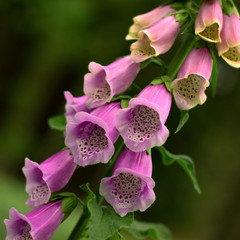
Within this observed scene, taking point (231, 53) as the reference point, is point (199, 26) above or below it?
above

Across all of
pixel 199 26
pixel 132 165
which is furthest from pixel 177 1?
pixel 132 165

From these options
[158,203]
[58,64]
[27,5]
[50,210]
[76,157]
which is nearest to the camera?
[76,157]

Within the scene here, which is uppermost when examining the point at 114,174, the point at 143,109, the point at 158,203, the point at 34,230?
the point at 143,109

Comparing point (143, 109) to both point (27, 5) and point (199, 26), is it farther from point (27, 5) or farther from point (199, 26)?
point (27, 5)

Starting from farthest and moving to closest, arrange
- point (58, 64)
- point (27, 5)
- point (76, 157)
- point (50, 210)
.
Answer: point (58, 64), point (27, 5), point (50, 210), point (76, 157)

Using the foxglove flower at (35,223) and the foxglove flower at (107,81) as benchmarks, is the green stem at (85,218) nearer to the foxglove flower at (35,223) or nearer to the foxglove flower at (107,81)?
the foxglove flower at (35,223)

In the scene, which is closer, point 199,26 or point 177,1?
point 199,26

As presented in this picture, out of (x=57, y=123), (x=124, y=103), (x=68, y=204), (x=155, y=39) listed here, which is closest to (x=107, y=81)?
(x=124, y=103)
